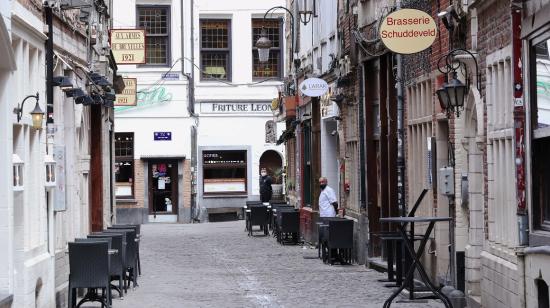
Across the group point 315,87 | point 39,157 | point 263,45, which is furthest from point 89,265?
point 263,45

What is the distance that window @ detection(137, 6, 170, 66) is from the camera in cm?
4628

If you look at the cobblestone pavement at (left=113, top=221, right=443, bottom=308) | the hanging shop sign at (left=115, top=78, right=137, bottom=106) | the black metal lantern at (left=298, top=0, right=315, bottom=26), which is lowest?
the cobblestone pavement at (left=113, top=221, right=443, bottom=308)

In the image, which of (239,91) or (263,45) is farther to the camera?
(239,91)

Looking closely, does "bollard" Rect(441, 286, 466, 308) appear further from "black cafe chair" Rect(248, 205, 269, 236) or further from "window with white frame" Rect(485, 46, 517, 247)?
"black cafe chair" Rect(248, 205, 269, 236)

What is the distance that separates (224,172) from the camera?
47.2m

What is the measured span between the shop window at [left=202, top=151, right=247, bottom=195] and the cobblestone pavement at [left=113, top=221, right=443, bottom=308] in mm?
12486

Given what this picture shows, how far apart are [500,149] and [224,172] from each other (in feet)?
108

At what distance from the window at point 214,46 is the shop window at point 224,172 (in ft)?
9.96

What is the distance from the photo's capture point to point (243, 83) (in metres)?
47.3

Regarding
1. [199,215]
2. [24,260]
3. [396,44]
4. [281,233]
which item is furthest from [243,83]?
[24,260]

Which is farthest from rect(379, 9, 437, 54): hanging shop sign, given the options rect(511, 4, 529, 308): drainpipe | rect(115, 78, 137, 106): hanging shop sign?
rect(115, 78, 137, 106): hanging shop sign

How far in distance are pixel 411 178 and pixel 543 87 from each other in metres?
8.50

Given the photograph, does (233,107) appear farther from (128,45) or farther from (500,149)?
(500,149)

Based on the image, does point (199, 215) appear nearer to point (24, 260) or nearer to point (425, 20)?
point (425, 20)
